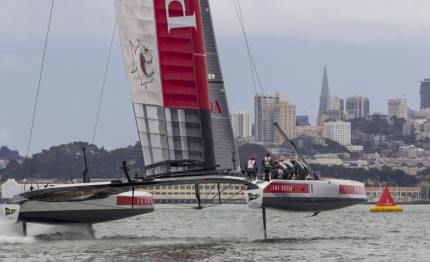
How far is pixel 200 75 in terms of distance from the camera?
26.1 meters

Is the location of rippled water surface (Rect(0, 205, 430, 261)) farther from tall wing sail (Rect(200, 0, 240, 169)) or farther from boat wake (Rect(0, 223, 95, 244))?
tall wing sail (Rect(200, 0, 240, 169))

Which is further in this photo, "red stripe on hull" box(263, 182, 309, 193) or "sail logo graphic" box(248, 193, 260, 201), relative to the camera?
"red stripe on hull" box(263, 182, 309, 193)

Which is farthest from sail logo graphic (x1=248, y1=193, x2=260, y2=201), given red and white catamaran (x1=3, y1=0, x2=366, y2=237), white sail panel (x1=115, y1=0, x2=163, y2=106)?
white sail panel (x1=115, y1=0, x2=163, y2=106)

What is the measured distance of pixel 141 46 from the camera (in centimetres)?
2608

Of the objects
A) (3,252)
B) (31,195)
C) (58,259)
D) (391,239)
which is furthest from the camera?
(391,239)

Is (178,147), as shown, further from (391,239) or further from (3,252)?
(391,239)

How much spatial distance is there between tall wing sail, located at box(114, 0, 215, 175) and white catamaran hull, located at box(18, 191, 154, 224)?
2005mm

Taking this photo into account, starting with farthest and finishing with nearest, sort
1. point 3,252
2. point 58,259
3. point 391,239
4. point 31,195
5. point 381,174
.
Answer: point 381,174
point 391,239
point 31,195
point 3,252
point 58,259

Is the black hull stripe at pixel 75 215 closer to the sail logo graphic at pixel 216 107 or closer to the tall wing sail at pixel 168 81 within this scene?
the tall wing sail at pixel 168 81

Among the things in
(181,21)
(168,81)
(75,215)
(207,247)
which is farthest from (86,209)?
(181,21)

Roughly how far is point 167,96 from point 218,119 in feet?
5.28

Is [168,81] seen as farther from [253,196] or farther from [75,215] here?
[75,215]

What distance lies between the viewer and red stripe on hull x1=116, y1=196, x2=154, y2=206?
28969mm

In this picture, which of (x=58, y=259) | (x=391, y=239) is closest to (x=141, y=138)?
(x=58, y=259)
